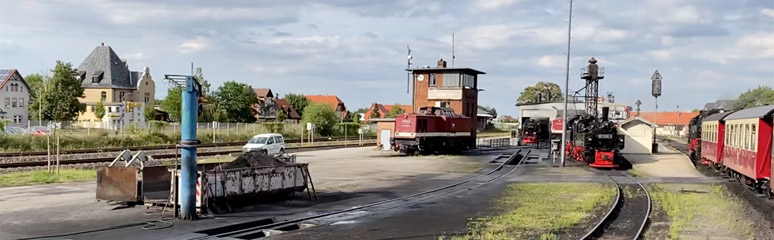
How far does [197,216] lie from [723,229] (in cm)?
1046

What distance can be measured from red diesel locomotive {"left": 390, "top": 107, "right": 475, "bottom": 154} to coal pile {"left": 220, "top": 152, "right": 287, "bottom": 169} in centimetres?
2303

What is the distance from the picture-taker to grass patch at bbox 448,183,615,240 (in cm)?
1176

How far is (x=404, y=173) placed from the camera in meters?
26.1

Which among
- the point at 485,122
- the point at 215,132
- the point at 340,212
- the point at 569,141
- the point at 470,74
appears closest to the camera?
the point at 340,212

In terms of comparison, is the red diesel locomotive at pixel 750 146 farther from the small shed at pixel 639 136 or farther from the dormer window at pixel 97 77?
the dormer window at pixel 97 77

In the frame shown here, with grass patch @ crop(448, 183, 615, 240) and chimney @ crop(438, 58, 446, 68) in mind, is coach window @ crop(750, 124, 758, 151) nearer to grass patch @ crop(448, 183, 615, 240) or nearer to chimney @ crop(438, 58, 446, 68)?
grass patch @ crop(448, 183, 615, 240)

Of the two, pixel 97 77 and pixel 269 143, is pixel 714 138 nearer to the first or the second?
pixel 269 143

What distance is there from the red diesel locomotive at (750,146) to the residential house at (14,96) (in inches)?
2646

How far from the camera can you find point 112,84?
3440 inches

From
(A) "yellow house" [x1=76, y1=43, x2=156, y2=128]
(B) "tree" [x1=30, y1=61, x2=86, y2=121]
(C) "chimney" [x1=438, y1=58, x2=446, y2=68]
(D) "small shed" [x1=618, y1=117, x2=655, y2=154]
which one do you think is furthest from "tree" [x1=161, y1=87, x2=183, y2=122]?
(D) "small shed" [x1=618, y1=117, x2=655, y2=154]

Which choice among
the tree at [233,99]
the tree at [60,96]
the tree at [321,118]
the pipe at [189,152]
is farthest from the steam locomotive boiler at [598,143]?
the tree at [233,99]

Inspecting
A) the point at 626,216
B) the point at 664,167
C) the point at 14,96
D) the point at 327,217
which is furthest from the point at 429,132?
the point at 14,96

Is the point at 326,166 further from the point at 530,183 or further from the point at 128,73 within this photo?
the point at 128,73

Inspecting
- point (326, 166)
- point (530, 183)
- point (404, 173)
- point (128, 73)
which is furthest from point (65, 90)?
point (530, 183)
